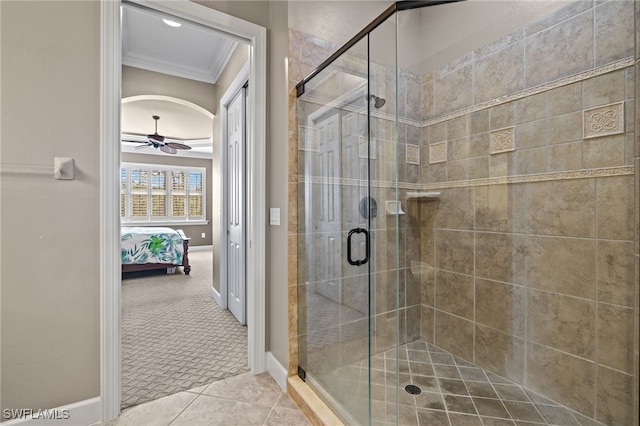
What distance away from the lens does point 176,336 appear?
2770 millimetres

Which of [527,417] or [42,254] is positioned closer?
[42,254]

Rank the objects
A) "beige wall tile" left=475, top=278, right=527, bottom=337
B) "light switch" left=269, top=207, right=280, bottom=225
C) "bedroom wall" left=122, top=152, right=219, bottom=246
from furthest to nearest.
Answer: "bedroom wall" left=122, top=152, right=219, bottom=246, "light switch" left=269, top=207, right=280, bottom=225, "beige wall tile" left=475, top=278, right=527, bottom=337

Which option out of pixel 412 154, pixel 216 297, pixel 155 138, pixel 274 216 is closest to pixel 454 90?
pixel 412 154

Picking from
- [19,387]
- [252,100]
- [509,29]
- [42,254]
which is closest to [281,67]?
[252,100]

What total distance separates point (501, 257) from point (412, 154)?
108 centimetres

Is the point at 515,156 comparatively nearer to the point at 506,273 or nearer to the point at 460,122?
the point at 460,122

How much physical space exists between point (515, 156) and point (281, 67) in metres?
1.67

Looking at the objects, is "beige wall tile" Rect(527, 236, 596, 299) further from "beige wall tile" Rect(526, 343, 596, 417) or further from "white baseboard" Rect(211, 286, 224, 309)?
"white baseboard" Rect(211, 286, 224, 309)

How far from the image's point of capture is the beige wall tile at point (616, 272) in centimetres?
145

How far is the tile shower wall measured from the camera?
4.89 feet

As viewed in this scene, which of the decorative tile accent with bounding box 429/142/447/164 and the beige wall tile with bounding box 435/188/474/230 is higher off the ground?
the decorative tile accent with bounding box 429/142/447/164

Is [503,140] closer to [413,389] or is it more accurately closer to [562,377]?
[562,377]

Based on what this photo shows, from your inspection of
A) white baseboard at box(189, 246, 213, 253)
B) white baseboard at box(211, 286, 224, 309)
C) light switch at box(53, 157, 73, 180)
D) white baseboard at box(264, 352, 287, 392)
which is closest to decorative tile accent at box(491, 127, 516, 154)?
white baseboard at box(264, 352, 287, 392)

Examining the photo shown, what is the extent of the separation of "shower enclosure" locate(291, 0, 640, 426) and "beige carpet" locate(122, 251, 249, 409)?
0.79 metres
